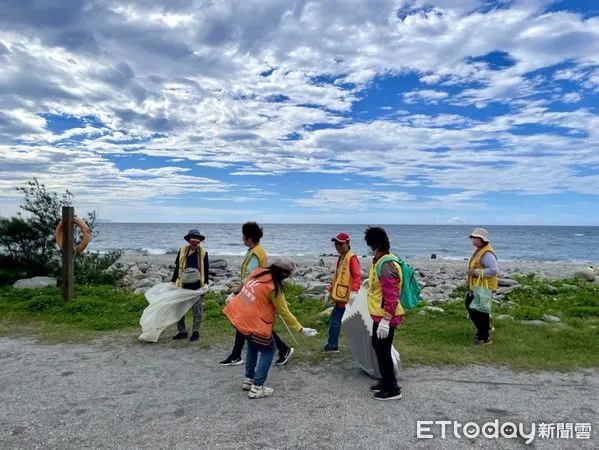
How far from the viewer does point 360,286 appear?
585cm

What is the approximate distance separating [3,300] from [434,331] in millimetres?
8740

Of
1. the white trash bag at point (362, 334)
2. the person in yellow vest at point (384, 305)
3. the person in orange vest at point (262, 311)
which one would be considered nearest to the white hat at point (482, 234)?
the white trash bag at point (362, 334)

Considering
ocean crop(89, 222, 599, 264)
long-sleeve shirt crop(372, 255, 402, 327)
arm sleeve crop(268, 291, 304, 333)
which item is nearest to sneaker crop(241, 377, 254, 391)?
arm sleeve crop(268, 291, 304, 333)

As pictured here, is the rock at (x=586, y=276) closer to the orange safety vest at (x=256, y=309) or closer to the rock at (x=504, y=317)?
the rock at (x=504, y=317)

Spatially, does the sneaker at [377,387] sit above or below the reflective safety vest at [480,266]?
below

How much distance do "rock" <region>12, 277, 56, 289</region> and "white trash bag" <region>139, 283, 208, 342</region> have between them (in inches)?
210

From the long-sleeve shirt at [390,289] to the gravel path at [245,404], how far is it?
3.13ft

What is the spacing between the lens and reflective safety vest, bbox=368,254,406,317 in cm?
470

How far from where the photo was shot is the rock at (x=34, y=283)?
35.1ft

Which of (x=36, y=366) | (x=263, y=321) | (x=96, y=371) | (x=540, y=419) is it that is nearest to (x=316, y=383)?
(x=263, y=321)

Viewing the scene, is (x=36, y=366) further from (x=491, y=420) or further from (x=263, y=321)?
(x=491, y=420)

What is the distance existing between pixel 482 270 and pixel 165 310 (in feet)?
15.8

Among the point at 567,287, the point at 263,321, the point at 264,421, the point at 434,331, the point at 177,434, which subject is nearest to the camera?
the point at 177,434

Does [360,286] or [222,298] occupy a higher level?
[360,286]
